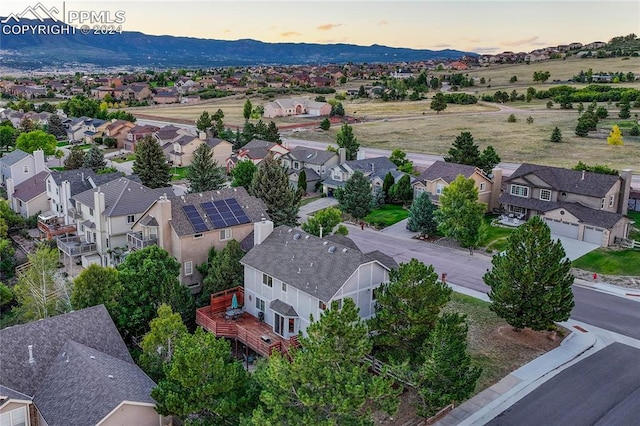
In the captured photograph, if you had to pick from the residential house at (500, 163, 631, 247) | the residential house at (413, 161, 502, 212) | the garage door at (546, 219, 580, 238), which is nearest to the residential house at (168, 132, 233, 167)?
the residential house at (413, 161, 502, 212)

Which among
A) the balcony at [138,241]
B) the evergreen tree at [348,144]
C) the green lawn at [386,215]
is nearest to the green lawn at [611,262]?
the green lawn at [386,215]

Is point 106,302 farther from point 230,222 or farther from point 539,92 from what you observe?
point 539,92

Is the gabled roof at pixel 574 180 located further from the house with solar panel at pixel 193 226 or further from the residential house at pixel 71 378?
the residential house at pixel 71 378

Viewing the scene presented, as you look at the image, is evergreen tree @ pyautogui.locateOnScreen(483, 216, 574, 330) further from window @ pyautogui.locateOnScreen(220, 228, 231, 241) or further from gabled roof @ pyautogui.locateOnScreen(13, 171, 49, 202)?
gabled roof @ pyautogui.locateOnScreen(13, 171, 49, 202)

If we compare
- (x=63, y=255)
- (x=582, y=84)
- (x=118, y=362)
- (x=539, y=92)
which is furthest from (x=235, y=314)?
(x=582, y=84)

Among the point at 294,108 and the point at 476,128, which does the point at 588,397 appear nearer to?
the point at 476,128
